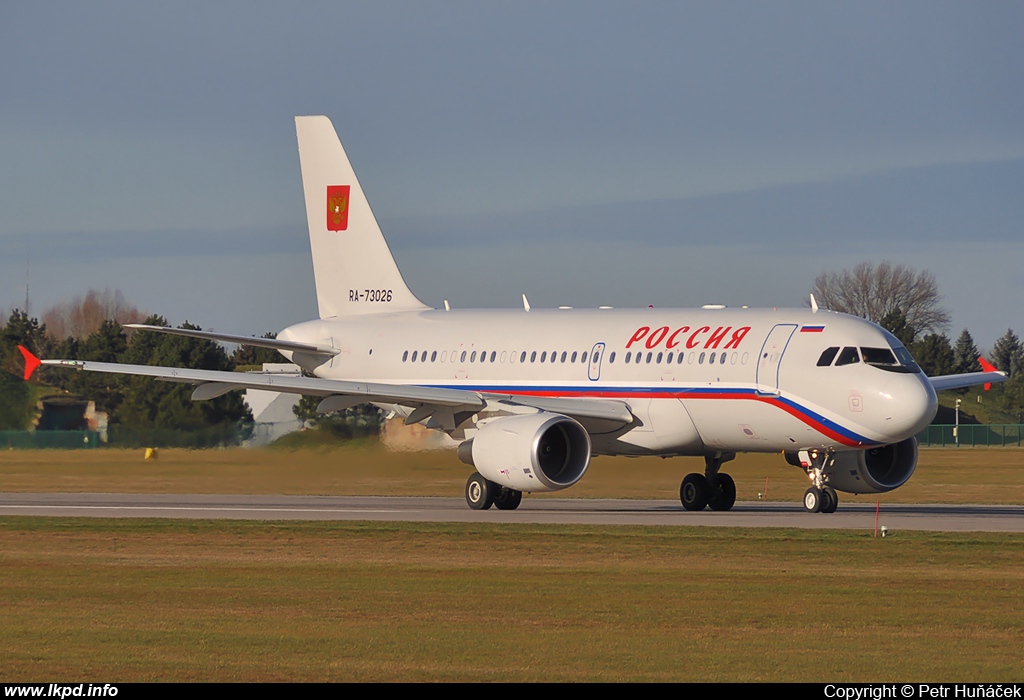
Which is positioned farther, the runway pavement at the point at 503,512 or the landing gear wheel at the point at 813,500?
the landing gear wheel at the point at 813,500

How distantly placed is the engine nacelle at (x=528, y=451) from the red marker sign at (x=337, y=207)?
11907mm

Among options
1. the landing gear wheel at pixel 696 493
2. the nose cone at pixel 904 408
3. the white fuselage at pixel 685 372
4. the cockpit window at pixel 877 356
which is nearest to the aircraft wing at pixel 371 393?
the white fuselage at pixel 685 372

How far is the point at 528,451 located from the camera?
3253cm

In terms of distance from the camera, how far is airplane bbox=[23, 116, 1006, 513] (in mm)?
32250

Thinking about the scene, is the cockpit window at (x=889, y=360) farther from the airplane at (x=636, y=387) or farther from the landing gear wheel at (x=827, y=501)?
the landing gear wheel at (x=827, y=501)

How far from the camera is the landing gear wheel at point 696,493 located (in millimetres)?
36156

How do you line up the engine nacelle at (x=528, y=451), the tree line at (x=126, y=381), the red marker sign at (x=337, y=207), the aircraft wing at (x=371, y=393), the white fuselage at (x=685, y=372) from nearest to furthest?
the white fuselage at (x=685, y=372) → the engine nacelle at (x=528, y=451) → the aircraft wing at (x=371, y=393) → the red marker sign at (x=337, y=207) → the tree line at (x=126, y=381)

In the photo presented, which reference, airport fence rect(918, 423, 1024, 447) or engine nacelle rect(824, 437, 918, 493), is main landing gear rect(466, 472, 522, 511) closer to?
engine nacelle rect(824, 437, 918, 493)

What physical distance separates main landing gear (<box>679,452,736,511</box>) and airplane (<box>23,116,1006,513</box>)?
0.04 m

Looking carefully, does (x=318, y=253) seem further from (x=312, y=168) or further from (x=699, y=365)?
(x=699, y=365)

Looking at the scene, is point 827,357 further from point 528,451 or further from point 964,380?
point 964,380

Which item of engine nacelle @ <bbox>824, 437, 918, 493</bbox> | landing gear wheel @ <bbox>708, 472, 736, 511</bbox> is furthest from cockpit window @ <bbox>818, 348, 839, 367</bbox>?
landing gear wheel @ <bbox>708, 472, 736, 511</bbox>

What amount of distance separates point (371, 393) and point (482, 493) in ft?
10.9

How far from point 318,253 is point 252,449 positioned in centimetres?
574
